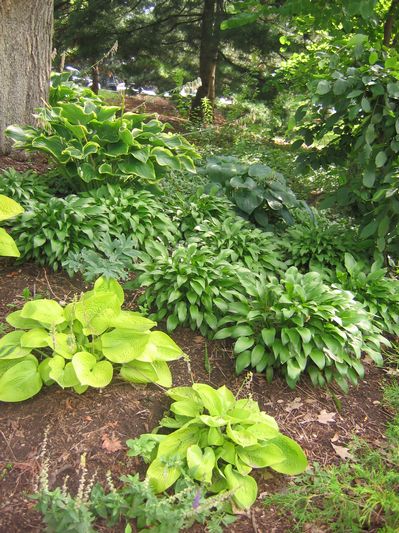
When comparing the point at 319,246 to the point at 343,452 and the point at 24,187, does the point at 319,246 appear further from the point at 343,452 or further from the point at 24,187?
the point at 24,187

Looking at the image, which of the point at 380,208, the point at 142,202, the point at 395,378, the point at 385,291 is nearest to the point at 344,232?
the point at 380,208

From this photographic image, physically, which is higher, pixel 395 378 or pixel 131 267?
pixel 131 267

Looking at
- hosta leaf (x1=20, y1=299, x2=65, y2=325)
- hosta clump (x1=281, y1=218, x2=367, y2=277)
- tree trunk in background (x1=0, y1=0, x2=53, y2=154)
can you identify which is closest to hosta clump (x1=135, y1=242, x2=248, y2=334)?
hosta leaf (x1=20, y1=299, x2=65, y2=325)

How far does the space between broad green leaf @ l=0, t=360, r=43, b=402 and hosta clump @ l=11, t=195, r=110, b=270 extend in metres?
1.02

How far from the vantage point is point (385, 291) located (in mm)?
3215

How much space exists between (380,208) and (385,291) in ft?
2.21

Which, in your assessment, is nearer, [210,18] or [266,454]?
[266,454]

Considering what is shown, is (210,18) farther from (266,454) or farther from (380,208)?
(266,454)

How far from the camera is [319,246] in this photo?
367 centimetres

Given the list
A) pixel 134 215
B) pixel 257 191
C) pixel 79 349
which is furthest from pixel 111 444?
pixel 257 191

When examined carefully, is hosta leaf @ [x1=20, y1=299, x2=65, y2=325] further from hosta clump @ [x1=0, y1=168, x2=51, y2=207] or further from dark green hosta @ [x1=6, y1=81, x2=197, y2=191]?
dark green hosta @ [x1=6, y1=81, x2=197, y2=191]

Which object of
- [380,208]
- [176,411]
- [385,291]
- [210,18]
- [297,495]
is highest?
[210,18]

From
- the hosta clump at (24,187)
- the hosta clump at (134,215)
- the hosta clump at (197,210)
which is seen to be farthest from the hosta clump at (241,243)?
the hosta clump at (24,187)

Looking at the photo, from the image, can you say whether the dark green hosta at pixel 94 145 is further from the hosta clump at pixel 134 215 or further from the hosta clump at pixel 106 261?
the hosta clump at pixel 106 261
